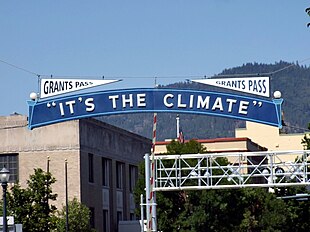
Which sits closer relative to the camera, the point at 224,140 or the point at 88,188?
the point at 88,188

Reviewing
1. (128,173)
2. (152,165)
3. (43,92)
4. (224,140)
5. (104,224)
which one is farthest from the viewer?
(224,140)

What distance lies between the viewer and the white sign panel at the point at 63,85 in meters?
32.0

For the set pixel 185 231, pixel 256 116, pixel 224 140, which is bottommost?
pixel 185 231

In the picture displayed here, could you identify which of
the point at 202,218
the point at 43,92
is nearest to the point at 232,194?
the point at 202,218

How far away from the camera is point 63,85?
105ft

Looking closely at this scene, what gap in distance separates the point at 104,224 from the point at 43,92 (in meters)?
26.9

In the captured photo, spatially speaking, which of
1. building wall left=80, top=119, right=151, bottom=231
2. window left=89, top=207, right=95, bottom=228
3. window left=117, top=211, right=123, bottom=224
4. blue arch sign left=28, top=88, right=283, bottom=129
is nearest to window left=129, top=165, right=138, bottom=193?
building wall left=80, top=119, right=151, bottom=231

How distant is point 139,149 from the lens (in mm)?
66312

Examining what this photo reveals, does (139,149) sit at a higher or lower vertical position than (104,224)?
higher

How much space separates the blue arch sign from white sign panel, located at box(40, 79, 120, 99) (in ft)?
2.41

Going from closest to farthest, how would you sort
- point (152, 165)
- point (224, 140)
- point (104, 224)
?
1. point (152, 165)
2. point (104, 224)
3. point (224, 140)

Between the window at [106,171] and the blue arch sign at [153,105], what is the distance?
2533 cm

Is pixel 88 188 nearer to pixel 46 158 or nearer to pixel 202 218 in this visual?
pixel 46 158

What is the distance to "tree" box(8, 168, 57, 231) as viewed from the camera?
44312mm
